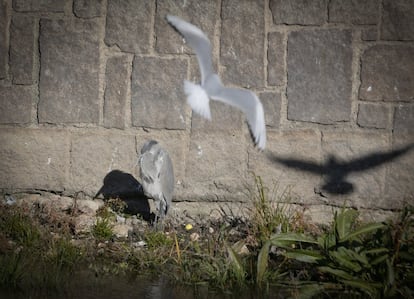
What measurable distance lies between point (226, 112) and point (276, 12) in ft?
2.52

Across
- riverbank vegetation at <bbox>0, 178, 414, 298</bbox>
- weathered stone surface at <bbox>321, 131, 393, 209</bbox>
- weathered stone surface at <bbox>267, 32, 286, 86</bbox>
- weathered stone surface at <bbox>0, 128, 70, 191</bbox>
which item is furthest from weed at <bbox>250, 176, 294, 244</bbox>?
weathered stone surface at <bbox>0, 128, 70, 191</bbox>

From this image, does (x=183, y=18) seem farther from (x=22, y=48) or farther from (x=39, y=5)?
(x=22, y=48)

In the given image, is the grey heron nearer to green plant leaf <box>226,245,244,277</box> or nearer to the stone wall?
the stone wall

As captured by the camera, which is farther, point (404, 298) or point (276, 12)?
point (276, 12)

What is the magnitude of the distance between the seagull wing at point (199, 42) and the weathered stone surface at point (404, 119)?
1539 mm

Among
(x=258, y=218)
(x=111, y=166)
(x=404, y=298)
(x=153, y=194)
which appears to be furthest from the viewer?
(x=111, y=166)

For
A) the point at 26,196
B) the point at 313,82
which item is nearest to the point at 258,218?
the point at 313,82

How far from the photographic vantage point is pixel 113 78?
17.7ft

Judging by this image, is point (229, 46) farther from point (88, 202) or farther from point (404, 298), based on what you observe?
point (404, 298)

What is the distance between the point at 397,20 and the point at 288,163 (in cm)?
121

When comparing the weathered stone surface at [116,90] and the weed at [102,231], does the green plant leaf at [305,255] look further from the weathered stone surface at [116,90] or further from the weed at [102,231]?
the weathered stone surface at [116,90]

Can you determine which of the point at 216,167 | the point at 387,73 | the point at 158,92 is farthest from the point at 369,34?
the point at 158,92

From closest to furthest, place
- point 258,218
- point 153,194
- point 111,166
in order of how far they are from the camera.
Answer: point 258,218 < point 153,194 < point 111,166

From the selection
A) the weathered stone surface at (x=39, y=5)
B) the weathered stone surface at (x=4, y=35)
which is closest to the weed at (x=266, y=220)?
the weathered stone surface at (x=39, y=5)
